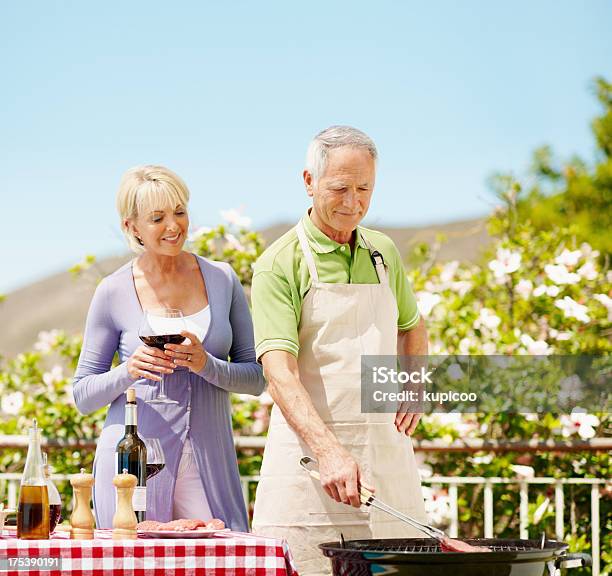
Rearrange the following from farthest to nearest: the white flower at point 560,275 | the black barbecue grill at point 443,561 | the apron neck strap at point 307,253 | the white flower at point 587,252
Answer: the white flower at point 587,252
the white flower at point 560,275
the apron neck strap at point 307,253
the black barbecue grill at point 443,561

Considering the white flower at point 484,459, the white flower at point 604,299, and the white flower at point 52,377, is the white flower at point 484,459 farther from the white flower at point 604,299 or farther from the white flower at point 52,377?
the white flower at point 52,377

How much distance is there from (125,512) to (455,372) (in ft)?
9.15

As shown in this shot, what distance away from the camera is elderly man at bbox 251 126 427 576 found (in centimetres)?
262

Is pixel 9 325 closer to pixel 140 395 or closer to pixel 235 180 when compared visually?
pixel 235 180

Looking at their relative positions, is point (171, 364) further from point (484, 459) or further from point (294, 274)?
point (484, 459)

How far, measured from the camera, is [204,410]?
9.56ft

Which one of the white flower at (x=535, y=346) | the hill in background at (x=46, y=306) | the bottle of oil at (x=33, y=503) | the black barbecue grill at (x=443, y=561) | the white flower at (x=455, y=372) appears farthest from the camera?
the hill in background at (x=46, y=306)

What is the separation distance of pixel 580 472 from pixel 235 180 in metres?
31.6

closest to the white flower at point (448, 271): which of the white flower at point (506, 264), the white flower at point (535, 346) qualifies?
the white flower at point (506, 264)

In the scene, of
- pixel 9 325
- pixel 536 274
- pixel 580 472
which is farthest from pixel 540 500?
pixel 9 325

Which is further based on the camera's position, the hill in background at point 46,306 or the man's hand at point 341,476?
the hill in background at point 46,306

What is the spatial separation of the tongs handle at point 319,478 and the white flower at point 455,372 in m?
2.29

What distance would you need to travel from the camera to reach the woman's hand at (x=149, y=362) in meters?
2.75

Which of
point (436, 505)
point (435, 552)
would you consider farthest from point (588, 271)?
point (435, 552)
